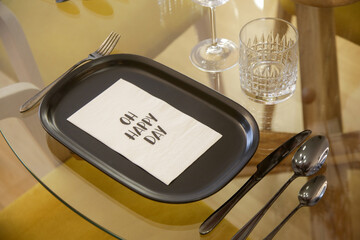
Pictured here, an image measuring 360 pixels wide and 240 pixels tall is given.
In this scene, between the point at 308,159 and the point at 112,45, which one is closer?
the point at 308,159

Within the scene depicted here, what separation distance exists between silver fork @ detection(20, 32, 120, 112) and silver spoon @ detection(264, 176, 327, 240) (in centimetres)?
45

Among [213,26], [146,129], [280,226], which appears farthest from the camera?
Result: [213,26]

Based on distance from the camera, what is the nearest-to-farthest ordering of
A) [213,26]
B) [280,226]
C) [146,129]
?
[280,226] < [146,129] < [213,26]

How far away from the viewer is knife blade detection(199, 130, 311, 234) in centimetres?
74

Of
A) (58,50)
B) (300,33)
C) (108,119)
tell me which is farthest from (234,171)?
(58,50)

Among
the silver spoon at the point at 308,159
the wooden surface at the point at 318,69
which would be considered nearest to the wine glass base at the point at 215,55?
the wooden surface at the point at 318,69

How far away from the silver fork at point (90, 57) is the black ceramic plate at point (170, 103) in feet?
0.09

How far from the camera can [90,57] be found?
0.98 meters

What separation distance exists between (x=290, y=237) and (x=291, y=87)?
0.90 ft

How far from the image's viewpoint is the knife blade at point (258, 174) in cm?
74

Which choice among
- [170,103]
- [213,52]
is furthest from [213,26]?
[170,103]

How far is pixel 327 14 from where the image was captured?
1025 mm

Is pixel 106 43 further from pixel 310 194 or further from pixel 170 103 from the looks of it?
pixel 310 194

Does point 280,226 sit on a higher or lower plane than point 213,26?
lower
